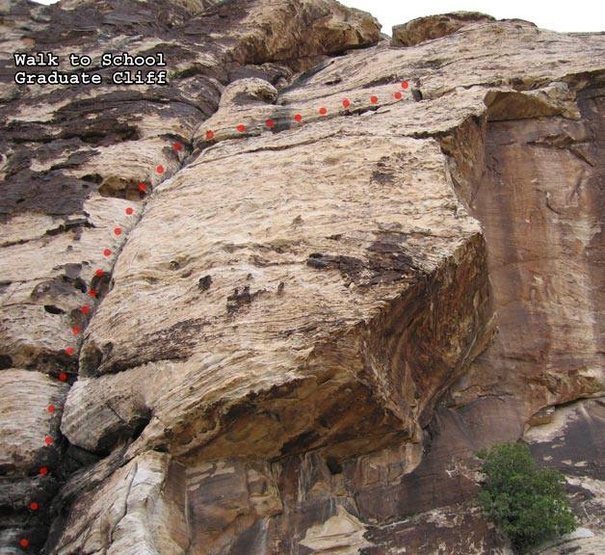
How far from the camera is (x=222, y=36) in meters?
22.7

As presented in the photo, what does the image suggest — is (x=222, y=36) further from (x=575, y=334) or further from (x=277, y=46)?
(x=575, y=334)

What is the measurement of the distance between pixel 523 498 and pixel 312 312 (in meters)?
3.38

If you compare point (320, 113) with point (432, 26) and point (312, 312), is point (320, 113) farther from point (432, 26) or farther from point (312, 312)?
point (432, 26)

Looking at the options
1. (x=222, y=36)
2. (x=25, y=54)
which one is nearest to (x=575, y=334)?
(x=222, y=36)

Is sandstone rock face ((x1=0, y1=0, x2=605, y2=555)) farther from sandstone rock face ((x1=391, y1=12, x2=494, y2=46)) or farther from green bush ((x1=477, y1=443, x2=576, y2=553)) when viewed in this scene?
sandstone rock face ((x1=391, y1=12, x2=494, y2=46))

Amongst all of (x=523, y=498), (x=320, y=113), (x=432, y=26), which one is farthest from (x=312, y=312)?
(x=432, y=26)

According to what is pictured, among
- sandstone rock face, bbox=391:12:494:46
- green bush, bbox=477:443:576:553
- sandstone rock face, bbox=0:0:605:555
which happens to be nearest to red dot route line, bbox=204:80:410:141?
sandstone rock face, bbox=0:0:605:555

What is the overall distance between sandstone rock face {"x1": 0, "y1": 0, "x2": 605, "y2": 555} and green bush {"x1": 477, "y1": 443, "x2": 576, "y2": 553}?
25cm

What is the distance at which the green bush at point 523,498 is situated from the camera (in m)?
10.1

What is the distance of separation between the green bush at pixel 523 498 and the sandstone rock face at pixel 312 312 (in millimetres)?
254

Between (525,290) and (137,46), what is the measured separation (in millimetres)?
12798

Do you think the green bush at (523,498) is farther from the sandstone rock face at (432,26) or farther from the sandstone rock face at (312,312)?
the sandstone rock face at (432,26)

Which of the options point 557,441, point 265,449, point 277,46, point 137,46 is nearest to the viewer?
point 265,449

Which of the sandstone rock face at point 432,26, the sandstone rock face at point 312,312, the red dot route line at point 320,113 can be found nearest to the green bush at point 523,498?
Answer: the sandstone rock face at point 312,312
